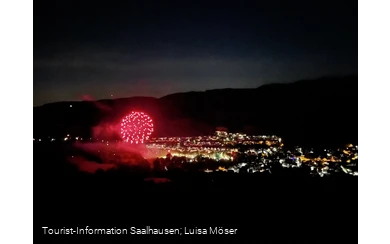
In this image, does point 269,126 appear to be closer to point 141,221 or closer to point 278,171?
point 278,171

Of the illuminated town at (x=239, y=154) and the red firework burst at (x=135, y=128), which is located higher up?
the red firework burst at (x=135, y=128)

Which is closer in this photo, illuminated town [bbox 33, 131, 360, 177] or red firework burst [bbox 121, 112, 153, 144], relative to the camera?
illuminated town [bbox 33, 131, 360, 177]

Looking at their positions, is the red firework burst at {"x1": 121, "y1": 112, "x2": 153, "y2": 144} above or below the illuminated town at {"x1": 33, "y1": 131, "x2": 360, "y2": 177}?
above

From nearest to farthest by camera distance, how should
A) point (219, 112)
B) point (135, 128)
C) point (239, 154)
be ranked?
point (239, 154) → point (135, 128) → point (219, 112)

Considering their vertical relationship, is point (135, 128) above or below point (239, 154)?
above

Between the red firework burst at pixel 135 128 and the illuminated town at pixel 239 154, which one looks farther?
the red firework burst at pixel 135 128

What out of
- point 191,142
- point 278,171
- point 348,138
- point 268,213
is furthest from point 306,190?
point 191,142
